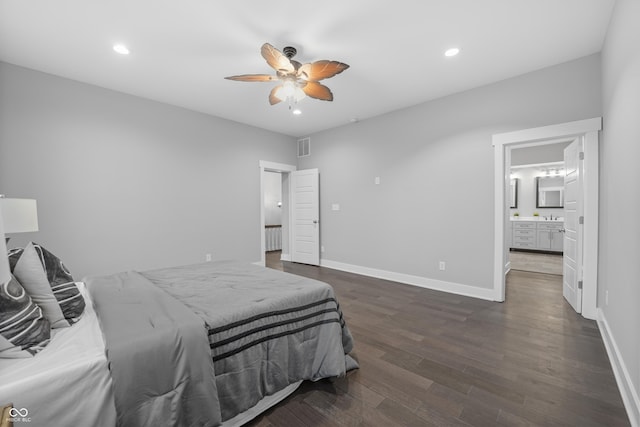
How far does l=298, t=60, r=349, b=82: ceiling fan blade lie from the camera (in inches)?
94.2

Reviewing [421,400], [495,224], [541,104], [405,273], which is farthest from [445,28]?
[405,273]

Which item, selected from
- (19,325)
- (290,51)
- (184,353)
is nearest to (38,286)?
(19,325)

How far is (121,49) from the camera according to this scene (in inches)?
107

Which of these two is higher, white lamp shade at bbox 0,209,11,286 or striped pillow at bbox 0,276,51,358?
white lamp shade at bbox 0,209,11,286

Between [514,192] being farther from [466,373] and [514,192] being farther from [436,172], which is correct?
[466,373]

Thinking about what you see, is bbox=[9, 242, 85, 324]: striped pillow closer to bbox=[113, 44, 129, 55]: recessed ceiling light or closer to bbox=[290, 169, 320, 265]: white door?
bbox=[113, 44, 129, 55]: recessed ceiling light

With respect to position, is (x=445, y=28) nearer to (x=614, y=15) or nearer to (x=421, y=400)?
(x=614, y=15)

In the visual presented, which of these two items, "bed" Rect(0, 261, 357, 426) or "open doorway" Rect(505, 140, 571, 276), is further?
"open doorway" Rect(505, 140, 571, 276)

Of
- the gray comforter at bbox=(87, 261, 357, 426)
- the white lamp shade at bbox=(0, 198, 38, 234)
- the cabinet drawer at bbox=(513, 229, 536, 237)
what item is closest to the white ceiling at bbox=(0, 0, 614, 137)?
the white lamp shade at bbox=(0, 198, 38, 234)

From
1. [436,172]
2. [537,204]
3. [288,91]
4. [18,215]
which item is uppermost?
[288,91]

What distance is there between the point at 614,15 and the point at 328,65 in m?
2.35

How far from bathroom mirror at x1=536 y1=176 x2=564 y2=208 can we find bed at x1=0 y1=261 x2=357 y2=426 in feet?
25.9

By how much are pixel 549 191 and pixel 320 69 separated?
7789mm

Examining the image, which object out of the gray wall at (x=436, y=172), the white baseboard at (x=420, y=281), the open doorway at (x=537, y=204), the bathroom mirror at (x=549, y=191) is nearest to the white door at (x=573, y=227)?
the gray wall at (x=436, y=172)
